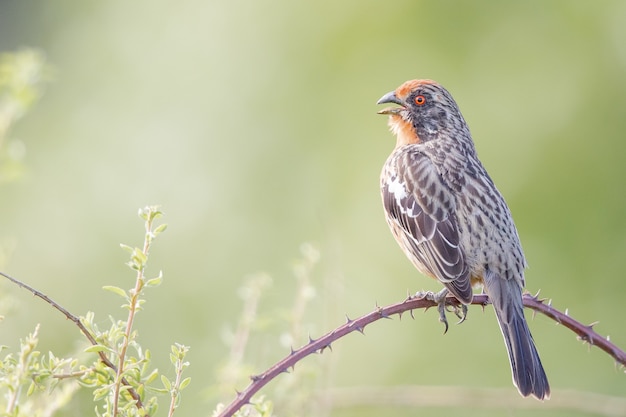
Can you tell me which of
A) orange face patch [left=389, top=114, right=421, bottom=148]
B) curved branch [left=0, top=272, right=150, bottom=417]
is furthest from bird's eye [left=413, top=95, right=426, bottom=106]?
curved branch [left=0, top=272, right=150, bottom=417]

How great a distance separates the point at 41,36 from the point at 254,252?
7105 millimetres

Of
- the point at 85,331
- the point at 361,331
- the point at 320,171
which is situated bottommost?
the point at 85,331

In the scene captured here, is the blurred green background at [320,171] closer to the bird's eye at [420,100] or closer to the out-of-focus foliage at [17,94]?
the bird's eye at [420,100]

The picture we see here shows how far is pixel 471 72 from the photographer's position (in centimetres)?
932

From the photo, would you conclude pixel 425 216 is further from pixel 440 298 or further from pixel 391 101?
pixel 391 101

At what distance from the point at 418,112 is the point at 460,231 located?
1102mm

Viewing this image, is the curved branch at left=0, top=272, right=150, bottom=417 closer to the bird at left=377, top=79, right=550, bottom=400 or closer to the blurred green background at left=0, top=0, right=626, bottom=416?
the bird at left=377, top=79, right=550, bottom=400

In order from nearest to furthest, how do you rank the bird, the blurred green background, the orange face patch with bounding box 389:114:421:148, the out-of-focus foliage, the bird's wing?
the out-of-focus foliage, the bird, the bird's wing, the orange face patch with bounding box 389:114:421:148, the blurred green background

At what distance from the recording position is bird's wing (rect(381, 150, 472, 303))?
4.75 metres

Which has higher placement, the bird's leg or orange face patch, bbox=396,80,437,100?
orange face patch, bbox=396,80,437,100

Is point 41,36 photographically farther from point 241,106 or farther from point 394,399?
point 394,399

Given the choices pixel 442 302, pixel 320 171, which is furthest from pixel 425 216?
pixel 320 171

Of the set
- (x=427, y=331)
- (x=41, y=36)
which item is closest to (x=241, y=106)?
(x=427, y=331)

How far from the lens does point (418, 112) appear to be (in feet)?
19.2
